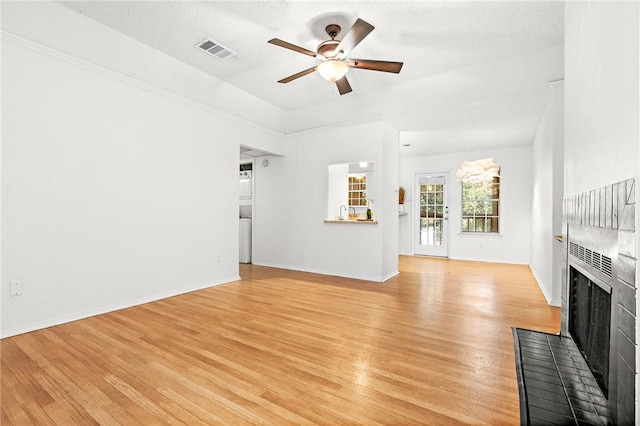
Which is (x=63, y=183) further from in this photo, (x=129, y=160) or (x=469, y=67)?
(x=469, y=67)

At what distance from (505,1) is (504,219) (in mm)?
5279

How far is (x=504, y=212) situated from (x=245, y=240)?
570 cm

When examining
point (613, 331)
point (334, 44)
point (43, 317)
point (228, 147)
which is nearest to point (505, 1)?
point (334, 44)

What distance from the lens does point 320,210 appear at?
17.8 ft

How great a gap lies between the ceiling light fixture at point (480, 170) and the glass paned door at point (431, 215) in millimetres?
1888

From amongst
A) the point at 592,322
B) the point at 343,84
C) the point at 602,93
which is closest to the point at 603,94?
the point at 602,93

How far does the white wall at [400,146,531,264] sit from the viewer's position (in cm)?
657

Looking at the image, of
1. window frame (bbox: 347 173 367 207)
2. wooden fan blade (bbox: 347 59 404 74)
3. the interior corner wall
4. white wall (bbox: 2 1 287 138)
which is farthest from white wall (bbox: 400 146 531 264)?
white wall (bbox: 2 1 287 138)

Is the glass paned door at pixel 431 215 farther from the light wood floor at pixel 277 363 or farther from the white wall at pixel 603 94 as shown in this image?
the white wall at pixel 603 94

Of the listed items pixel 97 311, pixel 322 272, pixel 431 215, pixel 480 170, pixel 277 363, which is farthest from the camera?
pixel 431 215

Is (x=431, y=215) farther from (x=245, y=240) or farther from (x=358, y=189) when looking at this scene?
(x=245, y=240)

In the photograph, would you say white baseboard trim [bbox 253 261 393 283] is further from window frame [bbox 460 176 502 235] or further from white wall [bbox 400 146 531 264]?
window frame [bbox 460 176 502 235]

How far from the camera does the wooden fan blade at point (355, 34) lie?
2.39 meters

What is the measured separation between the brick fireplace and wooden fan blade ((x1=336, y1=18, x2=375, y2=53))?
188 cm
